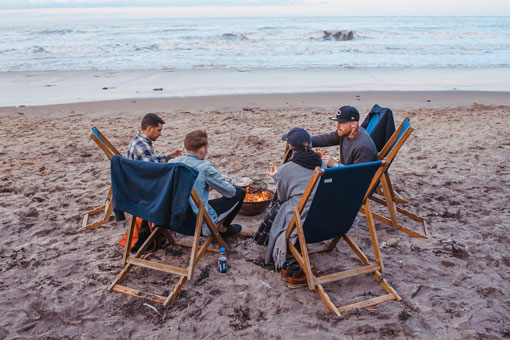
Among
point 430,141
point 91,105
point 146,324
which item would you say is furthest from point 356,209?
point 91,105

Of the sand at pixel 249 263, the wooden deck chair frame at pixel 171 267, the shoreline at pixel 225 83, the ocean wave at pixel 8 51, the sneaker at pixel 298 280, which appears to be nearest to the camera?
the sand at pixel 249 263

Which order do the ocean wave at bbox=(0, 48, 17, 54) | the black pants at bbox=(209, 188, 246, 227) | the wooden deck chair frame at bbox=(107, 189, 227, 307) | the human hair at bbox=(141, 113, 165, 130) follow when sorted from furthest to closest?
the ocean wave at bbox=(0, 48, 17, 54) < the human hair at bbox=(141, 113, 165, 130) < the black pants at bbox=(209, 188, 246, 227) < the wooden deck chair frame at bbox=(107, 189, 227, 307)

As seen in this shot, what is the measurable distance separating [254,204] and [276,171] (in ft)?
3.50

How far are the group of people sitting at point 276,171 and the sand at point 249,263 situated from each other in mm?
316

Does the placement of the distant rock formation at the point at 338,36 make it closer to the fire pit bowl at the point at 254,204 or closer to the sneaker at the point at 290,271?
the fire pit bowl at the point at 254,204

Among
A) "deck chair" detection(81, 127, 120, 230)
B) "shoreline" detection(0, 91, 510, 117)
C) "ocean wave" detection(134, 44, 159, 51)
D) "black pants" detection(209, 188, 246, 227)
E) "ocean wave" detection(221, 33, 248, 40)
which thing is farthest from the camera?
"ocean wave" detection(221, 33, 248, 40)

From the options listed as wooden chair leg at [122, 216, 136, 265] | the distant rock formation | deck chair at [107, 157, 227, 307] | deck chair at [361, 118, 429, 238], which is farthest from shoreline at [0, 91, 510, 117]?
the distant rock formation

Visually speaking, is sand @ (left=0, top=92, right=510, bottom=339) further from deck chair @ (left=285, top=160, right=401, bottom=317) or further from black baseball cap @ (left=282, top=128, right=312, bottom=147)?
black baseball cap @ (left=282, top=128, right=312, bottom=147)

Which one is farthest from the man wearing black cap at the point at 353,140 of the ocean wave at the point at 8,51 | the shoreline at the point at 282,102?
the ocean wave at the point at 8,51

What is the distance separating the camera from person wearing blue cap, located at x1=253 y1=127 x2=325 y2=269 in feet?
10.7

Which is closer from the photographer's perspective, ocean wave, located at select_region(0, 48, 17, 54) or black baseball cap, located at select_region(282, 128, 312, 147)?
black baseball cap, located at select_region(282, 128, 312, 147)

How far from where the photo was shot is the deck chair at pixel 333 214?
2.95 m

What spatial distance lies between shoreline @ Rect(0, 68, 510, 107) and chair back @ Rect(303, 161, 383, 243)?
332 inches

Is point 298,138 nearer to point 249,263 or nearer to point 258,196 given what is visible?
point 249,263
